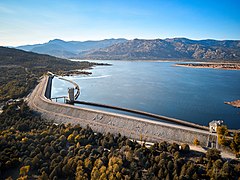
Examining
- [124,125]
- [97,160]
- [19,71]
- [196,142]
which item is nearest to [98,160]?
[97,160]

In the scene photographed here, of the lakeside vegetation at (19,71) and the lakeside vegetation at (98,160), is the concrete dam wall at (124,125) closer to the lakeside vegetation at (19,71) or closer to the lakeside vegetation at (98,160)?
the lakeside vegetation at (98,160)

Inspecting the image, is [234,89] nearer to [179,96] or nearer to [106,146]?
[179,96]

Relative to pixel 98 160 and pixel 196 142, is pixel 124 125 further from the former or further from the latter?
pixel 98 160

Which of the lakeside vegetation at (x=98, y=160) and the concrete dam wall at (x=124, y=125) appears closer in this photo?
the lakeside vegetation at (x=98, y=160)

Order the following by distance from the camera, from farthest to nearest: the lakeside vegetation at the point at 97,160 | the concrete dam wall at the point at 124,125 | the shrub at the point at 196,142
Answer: the concrete dam wall at the point at 124,125
the shrub at the point at 196,142
the lakeside vegetation at the point at 97,160

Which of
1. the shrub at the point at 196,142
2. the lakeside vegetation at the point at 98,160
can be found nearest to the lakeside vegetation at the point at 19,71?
the lakeside vegetation at the point at 98,160

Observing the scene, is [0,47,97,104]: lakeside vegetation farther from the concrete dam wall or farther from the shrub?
the shrub

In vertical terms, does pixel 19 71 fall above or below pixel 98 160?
above

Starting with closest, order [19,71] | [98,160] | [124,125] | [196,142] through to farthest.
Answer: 1. [98,160]
2. [196,142]
3. [124,125]
4. [19,71]

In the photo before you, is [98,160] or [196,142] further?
[196,142]
